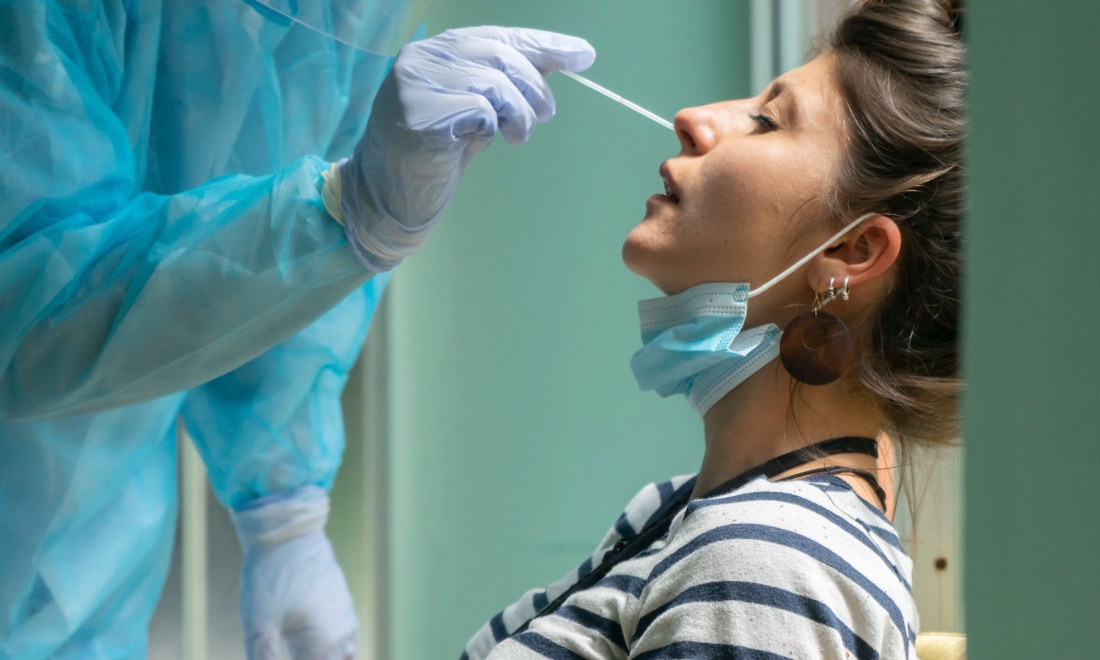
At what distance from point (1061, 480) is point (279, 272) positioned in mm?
720

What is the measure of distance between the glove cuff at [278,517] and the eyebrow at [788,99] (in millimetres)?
817

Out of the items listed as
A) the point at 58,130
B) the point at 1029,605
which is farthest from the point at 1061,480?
the point at 58,130

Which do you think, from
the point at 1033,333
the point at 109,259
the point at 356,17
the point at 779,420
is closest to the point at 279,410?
the point at 109,259

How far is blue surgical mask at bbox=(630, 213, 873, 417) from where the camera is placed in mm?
1042

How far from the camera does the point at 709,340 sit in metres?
1.04

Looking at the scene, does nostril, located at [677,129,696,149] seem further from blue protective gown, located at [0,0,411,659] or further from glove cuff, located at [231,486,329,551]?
glove cuff, located at [231,486,329,551]

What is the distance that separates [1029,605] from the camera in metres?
0.37

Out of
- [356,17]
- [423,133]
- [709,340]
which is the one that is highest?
[356,17]

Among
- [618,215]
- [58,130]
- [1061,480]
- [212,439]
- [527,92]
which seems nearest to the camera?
[1061,480]

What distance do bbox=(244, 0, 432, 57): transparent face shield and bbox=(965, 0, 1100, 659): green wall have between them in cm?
73

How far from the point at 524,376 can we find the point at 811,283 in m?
0.94

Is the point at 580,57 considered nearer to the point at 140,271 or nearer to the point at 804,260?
the point at 804,260

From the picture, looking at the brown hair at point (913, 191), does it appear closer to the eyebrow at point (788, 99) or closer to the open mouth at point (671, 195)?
the eyebrow at point (788, 99)

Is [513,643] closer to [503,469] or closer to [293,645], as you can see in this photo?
[293,645]
